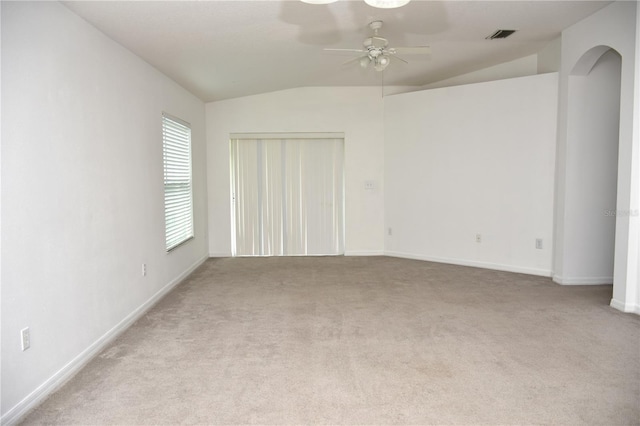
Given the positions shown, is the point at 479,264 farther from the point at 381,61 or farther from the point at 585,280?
the point at 381,61

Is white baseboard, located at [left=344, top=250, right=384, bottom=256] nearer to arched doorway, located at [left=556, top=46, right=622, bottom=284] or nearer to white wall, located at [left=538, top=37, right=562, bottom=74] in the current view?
arched doorway, located at [left=556, top=46, right=622, bottom=284]

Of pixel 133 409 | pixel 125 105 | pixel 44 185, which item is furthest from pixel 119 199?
pixel 133 409

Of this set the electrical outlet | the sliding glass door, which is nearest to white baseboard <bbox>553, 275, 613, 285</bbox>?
the sliding glass door

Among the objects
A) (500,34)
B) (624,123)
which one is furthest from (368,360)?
(500,34)

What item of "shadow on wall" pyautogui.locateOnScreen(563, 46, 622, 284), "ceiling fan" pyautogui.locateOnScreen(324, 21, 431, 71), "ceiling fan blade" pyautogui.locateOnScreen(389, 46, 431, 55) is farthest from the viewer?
"shadow on wall" pyautogui.locateOnScreen(563, 46, 622, 284)

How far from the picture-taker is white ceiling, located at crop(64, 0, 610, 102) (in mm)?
3500

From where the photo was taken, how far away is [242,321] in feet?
13.4

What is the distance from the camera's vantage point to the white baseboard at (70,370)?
2416mm

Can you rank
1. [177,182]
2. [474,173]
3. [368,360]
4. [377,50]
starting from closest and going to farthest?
[368,360], [377,50], [177,182], [474,173]

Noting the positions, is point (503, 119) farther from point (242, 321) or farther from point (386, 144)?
point (242, 321)

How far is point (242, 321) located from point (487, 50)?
4.39 m

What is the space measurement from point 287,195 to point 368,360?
464 centimetres

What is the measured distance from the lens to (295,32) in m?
4.28

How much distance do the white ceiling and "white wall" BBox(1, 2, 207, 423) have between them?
32cm
